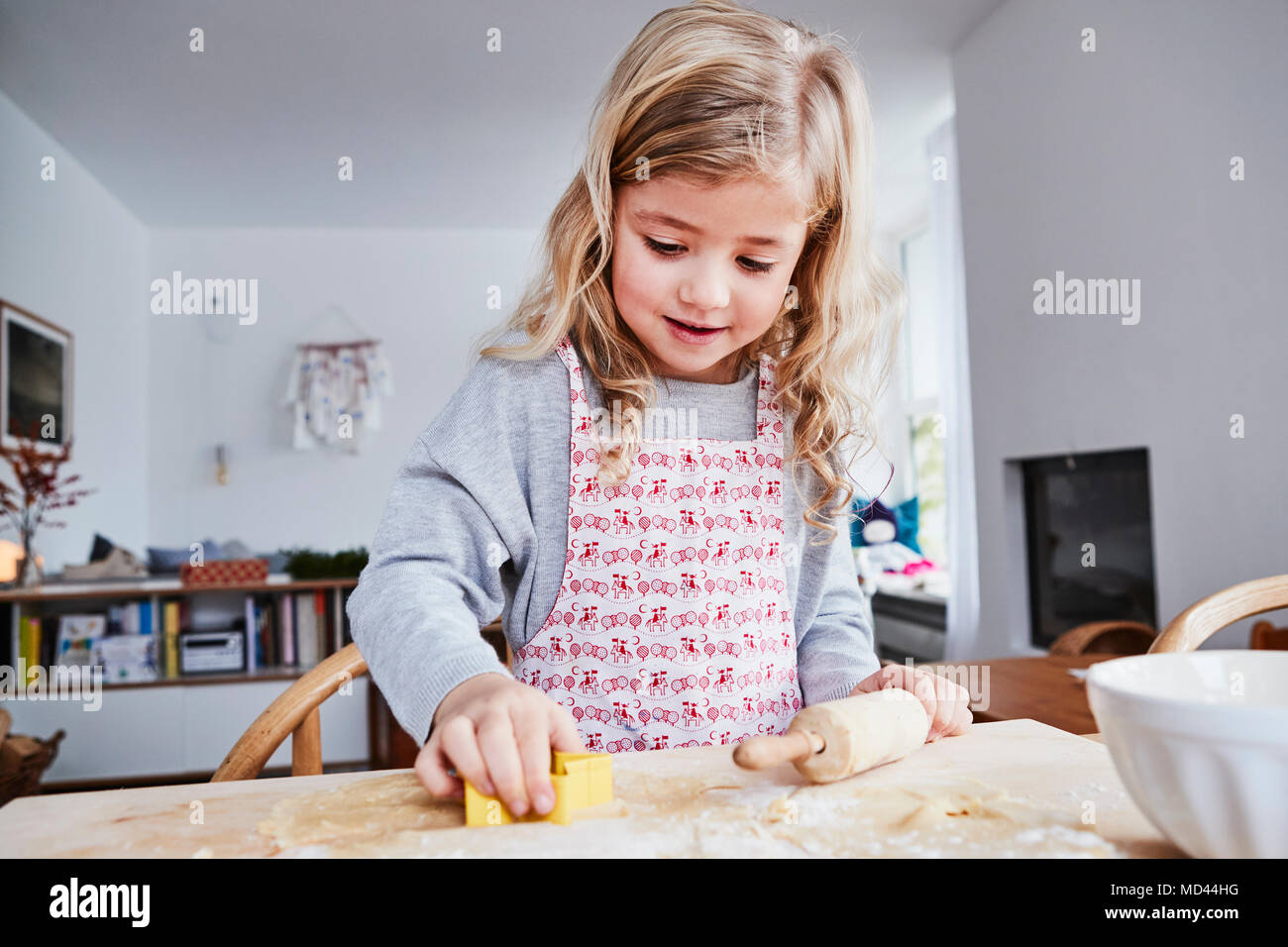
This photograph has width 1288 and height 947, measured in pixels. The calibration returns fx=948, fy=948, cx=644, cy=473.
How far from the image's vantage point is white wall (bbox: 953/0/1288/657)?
88.2 inches

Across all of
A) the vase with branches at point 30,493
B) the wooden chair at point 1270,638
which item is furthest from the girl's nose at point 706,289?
the vase with branches at point 30,493

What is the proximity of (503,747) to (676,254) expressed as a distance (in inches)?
18.3

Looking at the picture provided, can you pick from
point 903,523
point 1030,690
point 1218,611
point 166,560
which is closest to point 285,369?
point 166,560

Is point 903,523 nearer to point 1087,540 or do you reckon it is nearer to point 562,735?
point 1087,540

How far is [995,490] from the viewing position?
11.6 ft

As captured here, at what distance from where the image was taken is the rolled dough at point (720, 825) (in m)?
0.42

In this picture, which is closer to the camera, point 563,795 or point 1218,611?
point 563,795

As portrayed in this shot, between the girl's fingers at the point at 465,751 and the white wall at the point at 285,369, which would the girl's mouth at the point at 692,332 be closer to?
the girl's fingers at the point at 465,751

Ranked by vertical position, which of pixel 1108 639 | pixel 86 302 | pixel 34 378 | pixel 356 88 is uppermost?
pixel 356 88

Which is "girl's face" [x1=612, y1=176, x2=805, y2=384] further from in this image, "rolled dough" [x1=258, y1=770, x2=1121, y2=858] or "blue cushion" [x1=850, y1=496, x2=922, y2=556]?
"blue cushion" [x1=850, y1=496, x2=922, y2=556]

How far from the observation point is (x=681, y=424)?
37.9 inches

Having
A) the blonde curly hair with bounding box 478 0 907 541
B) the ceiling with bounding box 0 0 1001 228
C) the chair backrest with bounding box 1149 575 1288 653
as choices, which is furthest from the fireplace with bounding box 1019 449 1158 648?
the blonde curly hair with bounding box 478 0 907 541

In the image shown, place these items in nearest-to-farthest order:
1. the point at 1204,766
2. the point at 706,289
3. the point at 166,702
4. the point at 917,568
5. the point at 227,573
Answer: the point at 1204,766 → the point at 706,289 → the point at 166,702 → the point at 227,573 → the point at 917,568

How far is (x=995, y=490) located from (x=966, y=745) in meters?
3.14
